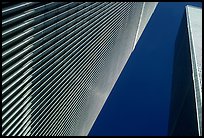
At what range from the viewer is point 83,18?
2886 inches

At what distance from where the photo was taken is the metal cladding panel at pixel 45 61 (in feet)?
144

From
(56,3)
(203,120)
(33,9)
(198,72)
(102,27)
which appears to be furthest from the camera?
(198,72)

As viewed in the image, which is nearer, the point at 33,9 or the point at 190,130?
the point at 33,9

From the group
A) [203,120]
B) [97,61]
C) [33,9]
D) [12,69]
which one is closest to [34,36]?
[33,9]

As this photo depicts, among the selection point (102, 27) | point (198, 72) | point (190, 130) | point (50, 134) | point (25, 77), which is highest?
point (25, 77)

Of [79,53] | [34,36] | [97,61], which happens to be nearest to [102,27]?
[97,61]

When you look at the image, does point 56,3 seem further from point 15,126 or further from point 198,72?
point 198,72

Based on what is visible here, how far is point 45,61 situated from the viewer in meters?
56.0

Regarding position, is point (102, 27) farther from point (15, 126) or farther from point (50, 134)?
point (15, 126)

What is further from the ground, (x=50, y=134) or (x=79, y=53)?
(x=79, y=53)

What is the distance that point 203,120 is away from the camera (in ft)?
427

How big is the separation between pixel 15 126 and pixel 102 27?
53165 mm

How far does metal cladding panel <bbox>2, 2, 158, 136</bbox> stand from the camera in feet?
144

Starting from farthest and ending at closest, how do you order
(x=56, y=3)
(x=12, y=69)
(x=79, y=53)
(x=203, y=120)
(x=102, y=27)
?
(x=203, y=120) < (x=102, y=27) < (x=79, y=53) < (x=56, y=3) < (x=12, y=69)
